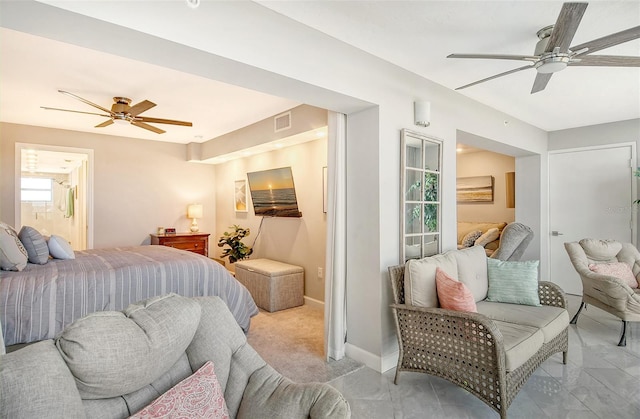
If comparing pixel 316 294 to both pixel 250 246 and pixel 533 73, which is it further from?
pixel 533 73

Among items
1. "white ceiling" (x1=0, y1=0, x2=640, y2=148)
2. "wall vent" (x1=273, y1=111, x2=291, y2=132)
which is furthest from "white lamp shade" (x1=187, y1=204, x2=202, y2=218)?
"wall vent" (x1=273, y1=111, x2=291, y2=132)

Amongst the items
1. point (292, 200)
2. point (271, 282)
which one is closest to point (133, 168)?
point (292, 200)

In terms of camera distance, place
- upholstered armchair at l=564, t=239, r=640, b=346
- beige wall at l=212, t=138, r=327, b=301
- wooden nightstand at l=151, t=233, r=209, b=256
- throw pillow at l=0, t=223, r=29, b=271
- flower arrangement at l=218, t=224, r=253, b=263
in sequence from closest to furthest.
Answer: throw pillow at l=0, t=223, r=29, b=271 → upholstered armchair at l=564, t=239, r=640, b=346 → beige wall at l=212, t=138, r=327, b=301 → flower arrangement at l=218, t=224, r=253, b=263 → wooden nightstand at l=151, t=233, r=209, b=256

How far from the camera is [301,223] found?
179 inches

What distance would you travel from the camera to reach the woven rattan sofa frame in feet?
6.38

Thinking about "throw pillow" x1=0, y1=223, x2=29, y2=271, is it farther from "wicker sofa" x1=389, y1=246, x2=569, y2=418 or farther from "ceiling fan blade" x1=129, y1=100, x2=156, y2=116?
"wicker sofa" x1=389, y1=246, x2=569, y2=418

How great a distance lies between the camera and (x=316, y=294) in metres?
4.27

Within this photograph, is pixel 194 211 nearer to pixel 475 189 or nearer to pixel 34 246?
pixel 34 246

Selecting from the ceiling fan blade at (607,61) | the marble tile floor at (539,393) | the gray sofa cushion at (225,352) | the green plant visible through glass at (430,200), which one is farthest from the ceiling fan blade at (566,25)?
the marble tile floor at (539,393)

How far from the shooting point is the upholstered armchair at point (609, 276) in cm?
302

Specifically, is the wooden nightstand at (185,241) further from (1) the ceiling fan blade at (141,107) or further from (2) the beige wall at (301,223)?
(1) the ceiling fan blade at (141,107)

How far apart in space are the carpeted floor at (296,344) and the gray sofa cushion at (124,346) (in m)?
1.59

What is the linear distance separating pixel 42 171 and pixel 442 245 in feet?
30.3

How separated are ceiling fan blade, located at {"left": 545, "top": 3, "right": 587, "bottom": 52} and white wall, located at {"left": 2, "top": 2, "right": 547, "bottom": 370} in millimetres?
1157
